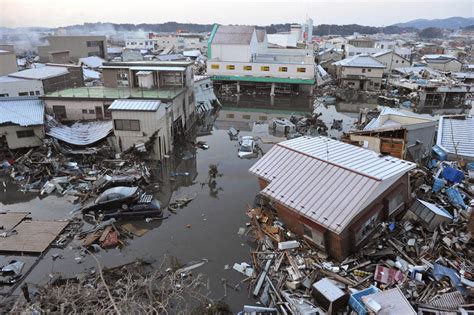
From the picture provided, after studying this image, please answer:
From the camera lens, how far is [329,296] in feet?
31.4

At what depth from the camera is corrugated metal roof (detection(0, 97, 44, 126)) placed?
814 inches

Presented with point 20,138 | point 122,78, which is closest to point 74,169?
point 20,138

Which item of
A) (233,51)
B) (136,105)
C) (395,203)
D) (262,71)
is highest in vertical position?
(233,51)

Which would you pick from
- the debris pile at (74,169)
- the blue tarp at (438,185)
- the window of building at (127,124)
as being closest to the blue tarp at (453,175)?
the blue tarp at (438,185)

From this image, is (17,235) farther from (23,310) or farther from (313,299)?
(313,299)

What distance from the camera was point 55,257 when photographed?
Answer: 12453 mm

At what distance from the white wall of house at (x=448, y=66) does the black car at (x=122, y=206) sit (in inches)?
2274

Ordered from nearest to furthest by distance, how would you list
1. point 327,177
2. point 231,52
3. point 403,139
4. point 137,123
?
point 327,177 → point 403,139 → point 137,123 → point 231,52

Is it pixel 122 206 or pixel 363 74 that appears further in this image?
pixel 363 74

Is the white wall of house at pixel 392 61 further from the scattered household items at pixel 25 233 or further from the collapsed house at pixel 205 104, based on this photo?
the scattered household items at pixel 25 233

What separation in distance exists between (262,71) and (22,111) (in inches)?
1168

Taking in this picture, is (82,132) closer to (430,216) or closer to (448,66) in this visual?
(430,216)

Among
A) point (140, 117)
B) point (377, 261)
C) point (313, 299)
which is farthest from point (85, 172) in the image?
point (377, 261)

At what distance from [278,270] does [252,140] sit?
45.7 feet
